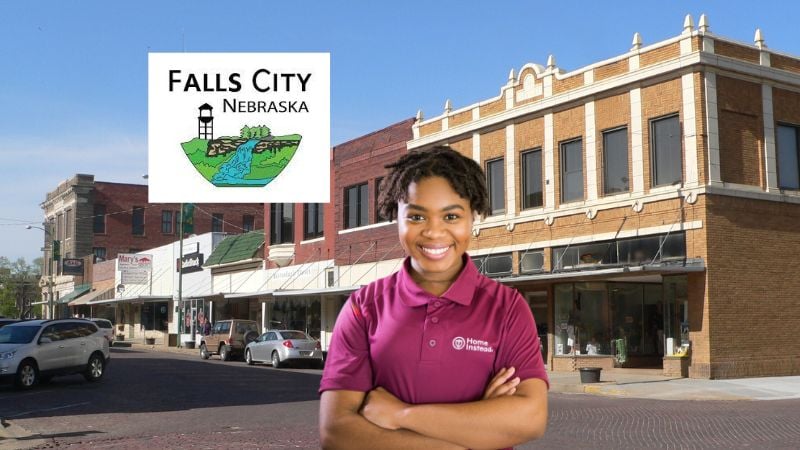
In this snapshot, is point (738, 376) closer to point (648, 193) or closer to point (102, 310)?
point (648, 193)

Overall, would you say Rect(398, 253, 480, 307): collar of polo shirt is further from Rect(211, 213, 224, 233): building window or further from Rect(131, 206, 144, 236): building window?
Rect(131, 206, 144, 236): building window

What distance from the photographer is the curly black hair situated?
2.79 metres

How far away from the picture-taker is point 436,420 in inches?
99.7

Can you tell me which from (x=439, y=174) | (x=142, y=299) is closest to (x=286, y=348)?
(x=142, y=299)

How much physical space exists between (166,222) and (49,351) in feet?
197

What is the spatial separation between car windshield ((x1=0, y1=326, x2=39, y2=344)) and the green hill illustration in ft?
21.6

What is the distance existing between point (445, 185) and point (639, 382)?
2188 centimetres

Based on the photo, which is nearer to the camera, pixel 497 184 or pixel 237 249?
pixel 497 184

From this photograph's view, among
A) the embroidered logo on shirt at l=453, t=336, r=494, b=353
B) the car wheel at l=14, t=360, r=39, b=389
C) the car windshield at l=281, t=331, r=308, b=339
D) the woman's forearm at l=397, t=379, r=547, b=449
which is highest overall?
the embroidered logo on shirt at l=453, t=336, r=494, b=353

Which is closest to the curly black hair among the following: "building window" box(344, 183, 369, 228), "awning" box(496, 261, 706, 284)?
"awning" box(496, 261, 706, 284)

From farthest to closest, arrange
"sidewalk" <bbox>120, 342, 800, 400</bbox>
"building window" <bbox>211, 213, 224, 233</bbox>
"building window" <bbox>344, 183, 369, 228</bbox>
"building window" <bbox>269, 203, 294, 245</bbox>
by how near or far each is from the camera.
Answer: "building window" <bbox>211, 213, 224, 233</bbox>
"building window" <bbox>269, 203, 294, 245</bbox>
"building window" <bbox>344, 183, 369, 228</bbox>
"sidewalk" <bbox>120, 342, 800, 400</bbox>

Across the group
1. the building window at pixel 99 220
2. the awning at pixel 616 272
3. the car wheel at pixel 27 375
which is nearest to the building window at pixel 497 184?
the awning at pixel 616 272

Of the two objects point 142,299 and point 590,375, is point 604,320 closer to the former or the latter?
point 590,375

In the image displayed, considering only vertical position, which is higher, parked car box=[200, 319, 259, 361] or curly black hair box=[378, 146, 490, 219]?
curly black hair box=[378, 146, 490, 219]
